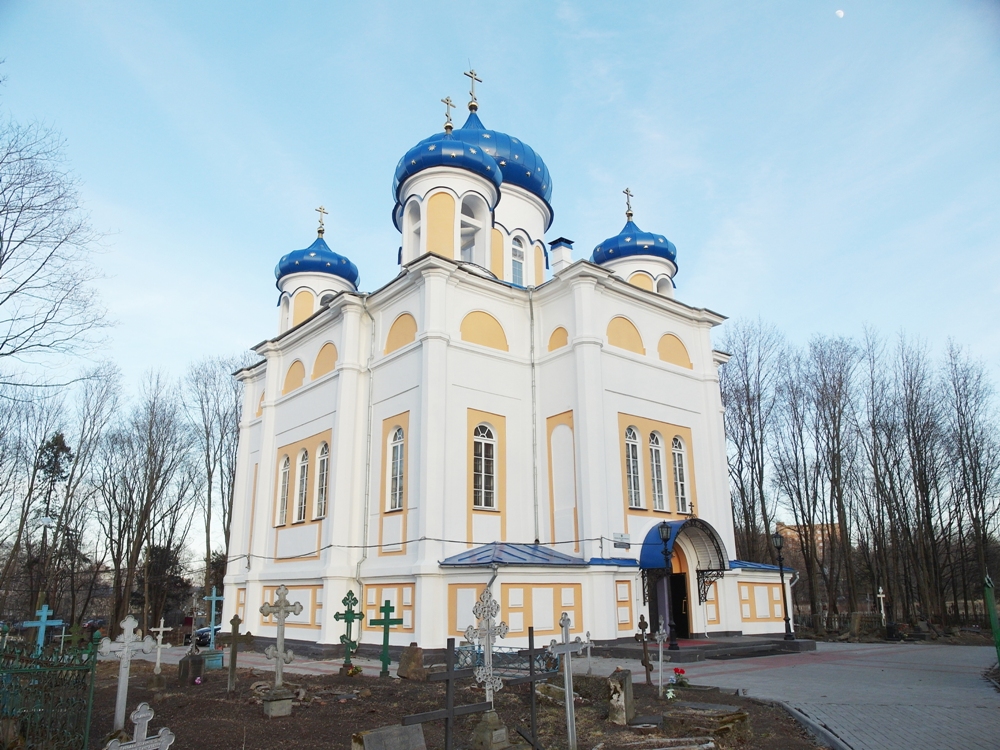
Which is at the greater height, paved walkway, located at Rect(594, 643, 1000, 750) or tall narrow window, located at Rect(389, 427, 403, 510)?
tall narrow window, located at Rect(389, 427, 403, 510)

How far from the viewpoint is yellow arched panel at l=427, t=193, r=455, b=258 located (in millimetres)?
16984

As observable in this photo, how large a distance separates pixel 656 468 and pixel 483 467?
4.20 meters

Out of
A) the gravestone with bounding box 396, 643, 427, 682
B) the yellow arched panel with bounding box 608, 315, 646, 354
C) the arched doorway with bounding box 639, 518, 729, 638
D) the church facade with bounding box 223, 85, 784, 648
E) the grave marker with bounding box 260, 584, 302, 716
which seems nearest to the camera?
the grave marker with bounding box 260, 584, 302, 716

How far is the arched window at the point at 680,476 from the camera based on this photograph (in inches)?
668

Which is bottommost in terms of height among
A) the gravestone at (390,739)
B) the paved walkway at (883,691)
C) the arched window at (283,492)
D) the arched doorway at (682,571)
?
the paved walkway at (883,691)

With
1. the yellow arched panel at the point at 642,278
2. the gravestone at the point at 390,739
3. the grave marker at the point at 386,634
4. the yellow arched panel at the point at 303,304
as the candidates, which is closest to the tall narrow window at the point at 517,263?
the yellow arched panel at the point at 642,278

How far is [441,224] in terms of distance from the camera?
17.2m

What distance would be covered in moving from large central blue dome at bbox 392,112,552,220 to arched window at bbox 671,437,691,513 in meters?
7.90

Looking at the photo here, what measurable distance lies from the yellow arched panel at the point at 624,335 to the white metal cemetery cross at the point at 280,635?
9.39 metres

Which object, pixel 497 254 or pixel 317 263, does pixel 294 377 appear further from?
pixel 497 254

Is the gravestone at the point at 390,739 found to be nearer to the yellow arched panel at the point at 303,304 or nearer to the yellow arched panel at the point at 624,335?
the yellow arched panel at the point at 624,335

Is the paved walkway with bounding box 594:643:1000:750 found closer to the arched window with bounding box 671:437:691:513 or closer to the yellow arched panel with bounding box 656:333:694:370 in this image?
the arched window with bounding box 671:437:691:513

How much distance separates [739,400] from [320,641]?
1788 cm

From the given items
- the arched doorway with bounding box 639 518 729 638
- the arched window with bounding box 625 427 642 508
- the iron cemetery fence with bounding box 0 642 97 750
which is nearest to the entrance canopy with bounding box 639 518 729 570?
the arched doorway with bounding box 639 518 729 638
